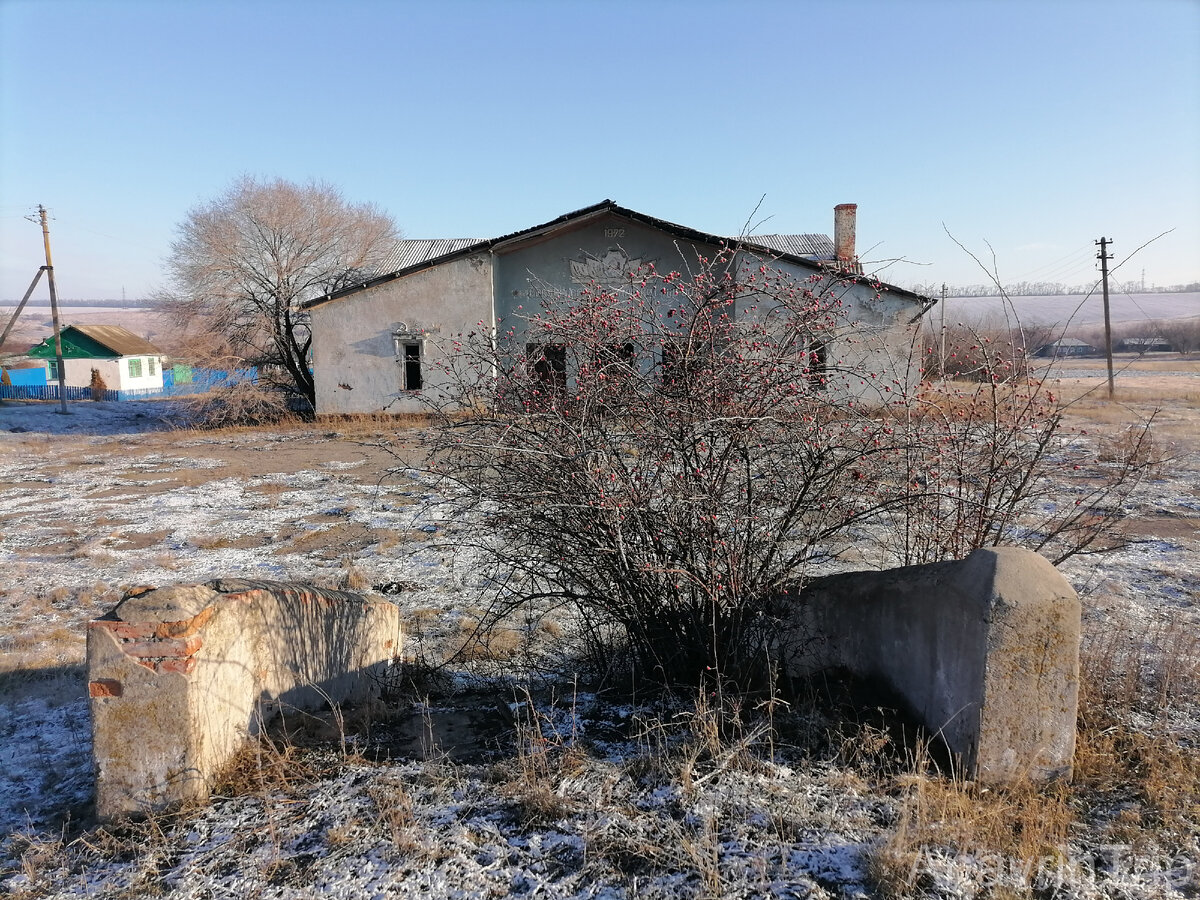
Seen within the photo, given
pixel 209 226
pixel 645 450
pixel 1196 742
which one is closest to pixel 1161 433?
pixel 1196 742

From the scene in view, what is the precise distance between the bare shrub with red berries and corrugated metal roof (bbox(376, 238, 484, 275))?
95.5 ft

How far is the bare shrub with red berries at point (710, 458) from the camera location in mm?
3895

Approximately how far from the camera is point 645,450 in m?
3.92

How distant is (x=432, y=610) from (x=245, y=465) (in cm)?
1104

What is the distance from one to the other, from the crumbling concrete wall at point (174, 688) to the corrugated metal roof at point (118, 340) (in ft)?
150

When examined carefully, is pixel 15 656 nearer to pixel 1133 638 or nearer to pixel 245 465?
pixel 1133 638

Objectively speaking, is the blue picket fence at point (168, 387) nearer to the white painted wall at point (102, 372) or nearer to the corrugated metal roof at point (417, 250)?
the white painted wall at point (102, 372)

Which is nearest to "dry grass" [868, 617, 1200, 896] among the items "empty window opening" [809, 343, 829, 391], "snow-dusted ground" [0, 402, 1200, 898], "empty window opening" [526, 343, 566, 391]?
"snow-dusted ground" [0, 402, 1200, 898]

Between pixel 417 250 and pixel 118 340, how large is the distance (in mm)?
24152

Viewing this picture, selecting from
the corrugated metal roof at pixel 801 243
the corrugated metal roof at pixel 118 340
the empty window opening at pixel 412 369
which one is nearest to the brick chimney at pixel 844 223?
the corrugated metal roof at pixel 801 243

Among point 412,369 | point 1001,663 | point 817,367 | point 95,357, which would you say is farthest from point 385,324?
point 95,357

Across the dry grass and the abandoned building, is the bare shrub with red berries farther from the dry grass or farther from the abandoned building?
the abandoned building

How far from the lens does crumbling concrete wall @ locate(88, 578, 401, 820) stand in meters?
3.12

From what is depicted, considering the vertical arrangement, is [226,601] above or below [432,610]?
above
